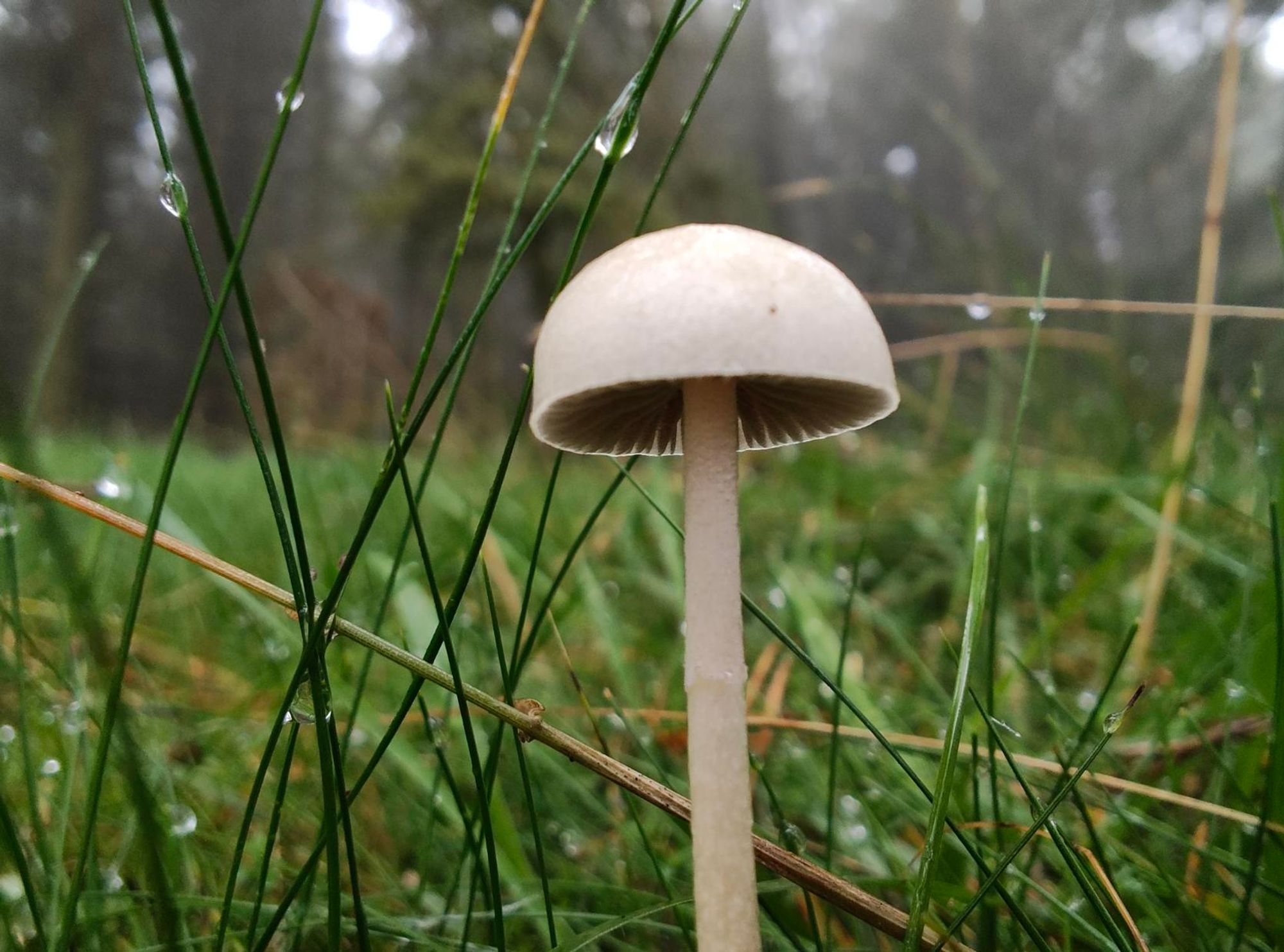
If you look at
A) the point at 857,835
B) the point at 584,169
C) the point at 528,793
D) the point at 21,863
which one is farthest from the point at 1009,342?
the point at 584,169

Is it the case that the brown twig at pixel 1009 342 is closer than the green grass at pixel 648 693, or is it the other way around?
the green grass at pixel 648 693

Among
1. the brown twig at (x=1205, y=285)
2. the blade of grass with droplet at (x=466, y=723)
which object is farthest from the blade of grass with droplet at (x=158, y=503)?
the brown twig at (x=1205, y=285)

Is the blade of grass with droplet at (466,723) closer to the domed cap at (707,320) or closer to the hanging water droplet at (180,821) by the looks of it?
the domed cap at (707,320)

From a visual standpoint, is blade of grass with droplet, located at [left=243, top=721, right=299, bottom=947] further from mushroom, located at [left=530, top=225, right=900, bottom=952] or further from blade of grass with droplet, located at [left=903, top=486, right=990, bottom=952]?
blade of grass with droplet, located at [left=903, top=486, right=990, bottom=952]

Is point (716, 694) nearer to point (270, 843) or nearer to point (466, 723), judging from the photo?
point (466, 723)

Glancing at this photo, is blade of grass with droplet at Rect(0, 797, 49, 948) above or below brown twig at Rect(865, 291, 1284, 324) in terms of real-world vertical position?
below

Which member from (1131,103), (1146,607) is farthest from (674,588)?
(1131,103)

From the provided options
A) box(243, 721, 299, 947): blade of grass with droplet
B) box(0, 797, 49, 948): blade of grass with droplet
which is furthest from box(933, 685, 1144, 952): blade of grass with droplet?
box(0, 797, 49, 948): blade of grass with droplet
